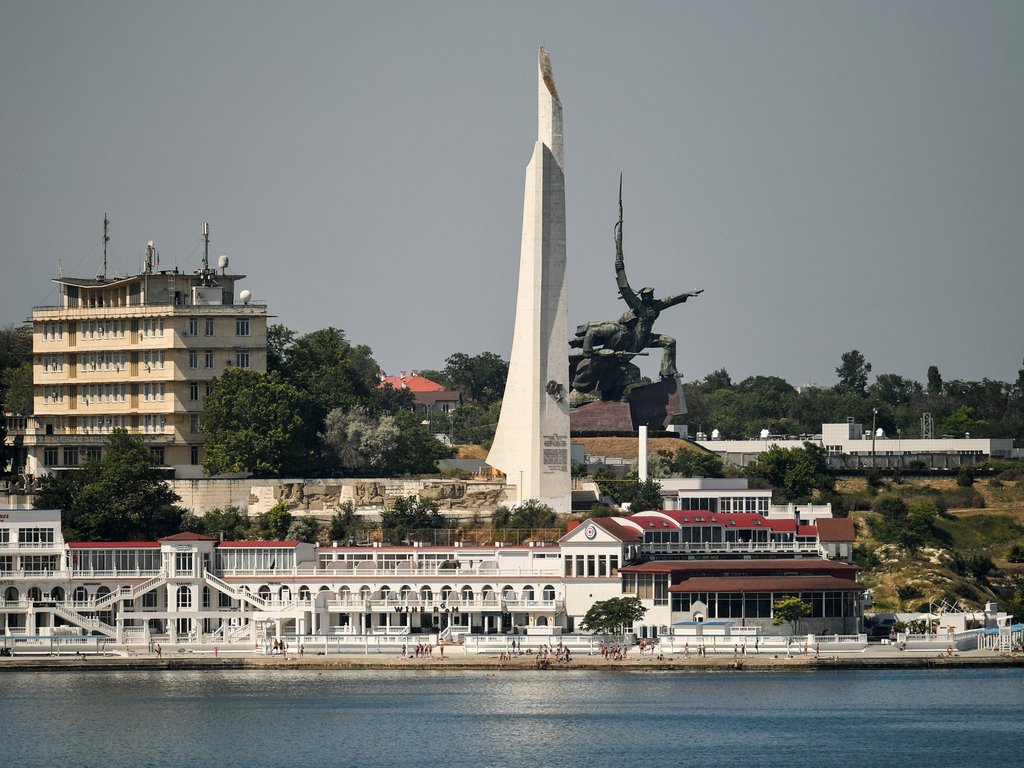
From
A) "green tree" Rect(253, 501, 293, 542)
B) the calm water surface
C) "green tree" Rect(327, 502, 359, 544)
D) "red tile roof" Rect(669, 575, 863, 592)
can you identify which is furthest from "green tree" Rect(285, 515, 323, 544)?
"red tile roof" Rect(669, 575, 863, 592)

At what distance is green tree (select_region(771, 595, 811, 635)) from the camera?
110625 mm

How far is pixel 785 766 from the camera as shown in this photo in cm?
8456

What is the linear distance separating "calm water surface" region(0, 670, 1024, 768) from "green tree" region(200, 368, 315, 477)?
76.8ft

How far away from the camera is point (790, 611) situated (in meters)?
111

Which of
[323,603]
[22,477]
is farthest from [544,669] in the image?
[22,477]

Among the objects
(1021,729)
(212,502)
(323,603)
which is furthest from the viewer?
(212,502)

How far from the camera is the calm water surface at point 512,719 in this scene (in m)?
87.0

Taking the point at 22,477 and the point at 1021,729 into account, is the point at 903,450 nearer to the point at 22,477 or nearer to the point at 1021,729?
the point at 22,477

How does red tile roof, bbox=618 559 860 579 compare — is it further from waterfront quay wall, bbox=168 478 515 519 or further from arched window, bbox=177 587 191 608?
arched window, bbox=177 587 191 608

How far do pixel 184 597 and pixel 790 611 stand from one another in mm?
30081

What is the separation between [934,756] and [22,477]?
6536cm

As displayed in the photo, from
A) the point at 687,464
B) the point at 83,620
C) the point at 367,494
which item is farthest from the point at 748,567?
the point at 83,620

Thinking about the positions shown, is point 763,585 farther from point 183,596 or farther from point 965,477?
point 965,477

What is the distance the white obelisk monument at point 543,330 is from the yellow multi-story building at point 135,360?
17.3 metres
